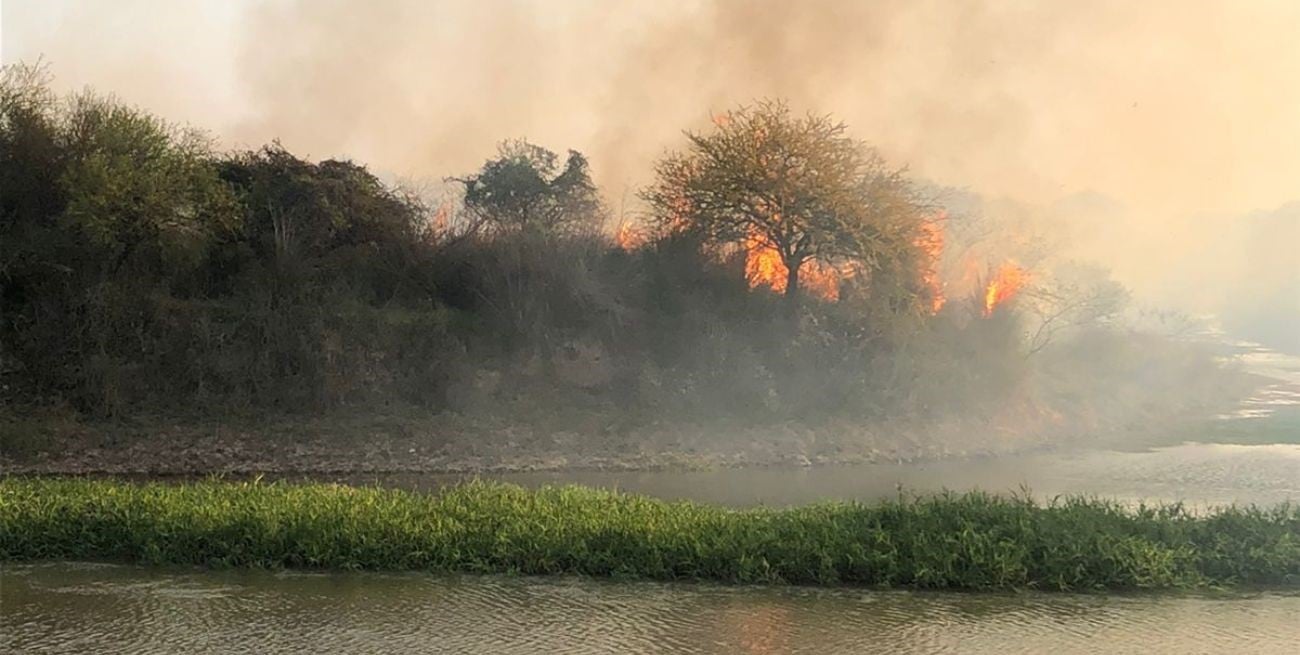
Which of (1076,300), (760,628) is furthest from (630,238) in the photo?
(760,628)

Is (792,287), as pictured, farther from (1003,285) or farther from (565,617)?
(565,617)

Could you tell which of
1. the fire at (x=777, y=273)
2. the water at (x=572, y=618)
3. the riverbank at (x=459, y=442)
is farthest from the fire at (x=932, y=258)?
the water at (x=572, y=618)

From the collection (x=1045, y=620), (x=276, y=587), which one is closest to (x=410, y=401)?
(x=276, y=587)

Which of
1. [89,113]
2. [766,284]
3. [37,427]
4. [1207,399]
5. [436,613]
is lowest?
[436,613]

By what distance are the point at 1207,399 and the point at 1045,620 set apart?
36657 millimetres

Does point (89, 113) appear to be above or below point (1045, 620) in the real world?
above

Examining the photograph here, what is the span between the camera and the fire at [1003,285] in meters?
34.4

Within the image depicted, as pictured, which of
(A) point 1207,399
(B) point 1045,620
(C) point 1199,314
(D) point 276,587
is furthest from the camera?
(C) point 1199,314

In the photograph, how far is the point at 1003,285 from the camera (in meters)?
35.0

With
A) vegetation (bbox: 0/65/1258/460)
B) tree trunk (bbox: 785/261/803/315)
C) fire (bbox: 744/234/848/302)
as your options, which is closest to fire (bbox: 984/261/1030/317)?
vegetation (bbox: 0/65/1258/460)

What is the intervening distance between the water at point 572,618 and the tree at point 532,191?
23.4 metres

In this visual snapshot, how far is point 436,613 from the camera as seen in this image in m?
9.04

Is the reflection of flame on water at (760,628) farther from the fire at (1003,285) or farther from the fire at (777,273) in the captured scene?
the fire at (1003,285)

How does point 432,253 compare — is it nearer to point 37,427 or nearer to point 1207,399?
point 37,427
